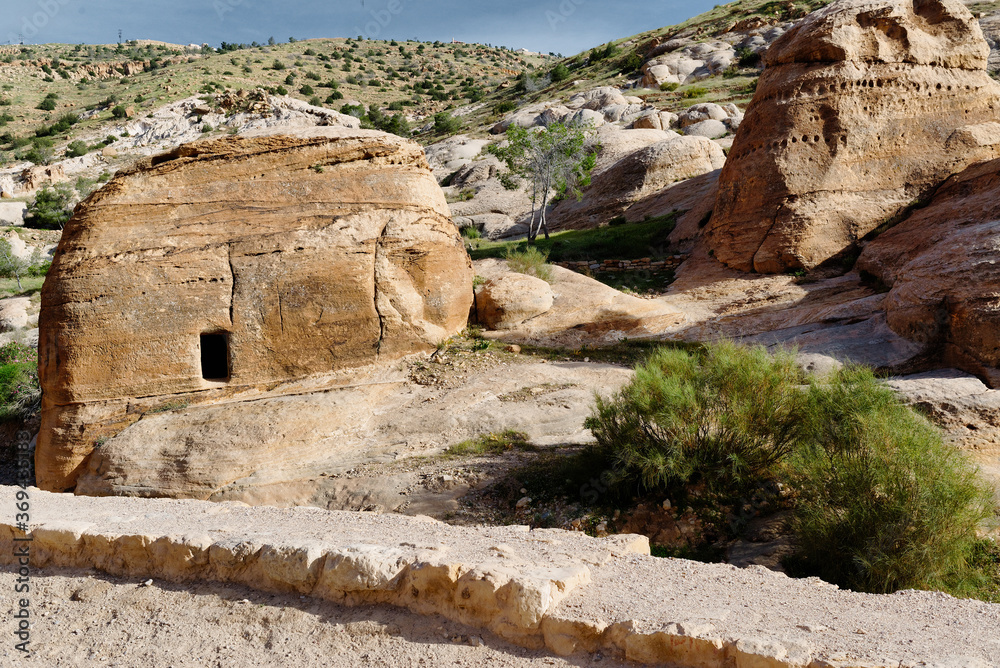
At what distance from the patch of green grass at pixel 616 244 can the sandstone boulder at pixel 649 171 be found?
2.30 m

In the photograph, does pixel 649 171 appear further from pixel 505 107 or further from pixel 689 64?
pixel 505 107

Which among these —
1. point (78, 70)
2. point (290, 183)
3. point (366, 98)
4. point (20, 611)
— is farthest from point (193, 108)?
point (20, 611)

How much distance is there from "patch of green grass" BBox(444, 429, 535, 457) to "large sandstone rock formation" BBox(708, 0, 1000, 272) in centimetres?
959

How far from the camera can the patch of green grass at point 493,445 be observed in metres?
8.85

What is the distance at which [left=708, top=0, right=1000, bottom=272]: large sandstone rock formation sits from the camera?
595 inches

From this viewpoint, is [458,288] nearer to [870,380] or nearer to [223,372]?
[223,372]

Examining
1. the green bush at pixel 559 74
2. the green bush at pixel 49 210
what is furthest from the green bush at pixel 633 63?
the green bush at pixel 49 210

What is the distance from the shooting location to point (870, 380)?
6.78m

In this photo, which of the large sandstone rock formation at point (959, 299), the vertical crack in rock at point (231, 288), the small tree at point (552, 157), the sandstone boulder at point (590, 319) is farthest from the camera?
the small tree at point (552, 157)

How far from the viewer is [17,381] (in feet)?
63.7

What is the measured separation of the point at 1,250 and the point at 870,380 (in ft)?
123

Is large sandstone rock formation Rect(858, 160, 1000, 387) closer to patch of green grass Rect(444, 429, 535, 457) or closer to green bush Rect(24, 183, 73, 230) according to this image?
patch of green grass Rect(444, 429, 535, 457)

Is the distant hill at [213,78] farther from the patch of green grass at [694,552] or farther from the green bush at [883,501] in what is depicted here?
the green bush at [883,501]

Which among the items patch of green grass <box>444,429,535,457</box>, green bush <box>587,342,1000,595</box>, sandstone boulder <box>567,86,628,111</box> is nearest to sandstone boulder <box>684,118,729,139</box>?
sandstone boulder <box>567,86,628,111</box>
